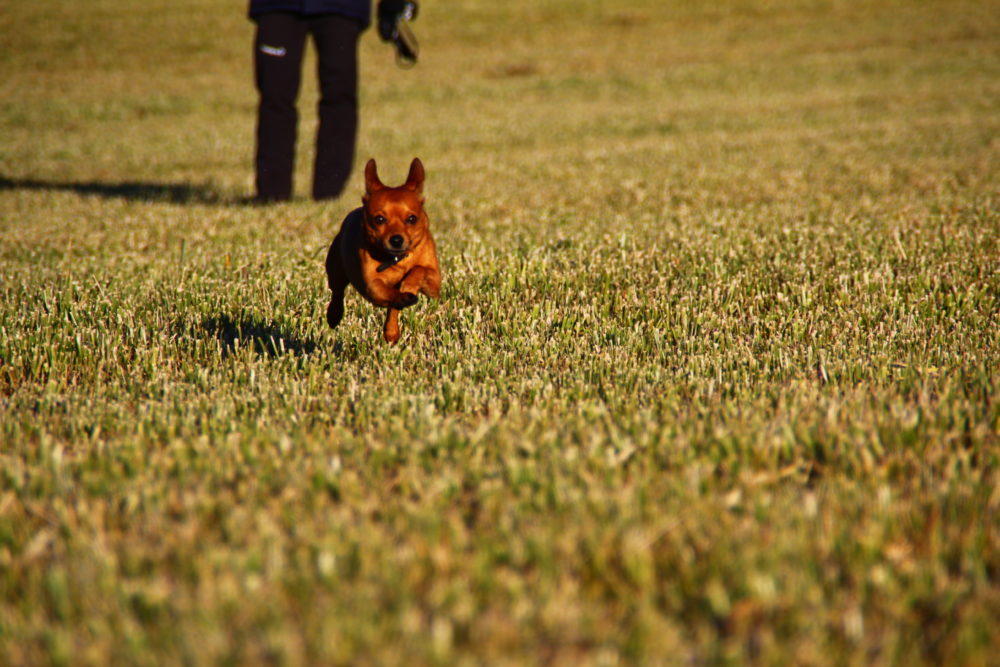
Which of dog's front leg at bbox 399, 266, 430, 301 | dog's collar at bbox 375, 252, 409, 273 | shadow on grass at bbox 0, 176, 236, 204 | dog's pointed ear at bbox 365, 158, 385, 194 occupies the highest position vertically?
dog's pointed ear at bbox 365, 158, 385, 194

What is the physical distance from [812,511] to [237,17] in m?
44.0

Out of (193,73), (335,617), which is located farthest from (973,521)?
(193,73)

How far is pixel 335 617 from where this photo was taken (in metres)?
1.89

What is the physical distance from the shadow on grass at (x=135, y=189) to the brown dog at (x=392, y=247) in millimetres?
6642

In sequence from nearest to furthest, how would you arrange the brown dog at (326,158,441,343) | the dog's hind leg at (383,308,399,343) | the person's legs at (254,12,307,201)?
the brown dog at (326,158,441,343) < the dog's hind leg at (383,308,399,343) < the person's legs at (254,12,307,201)

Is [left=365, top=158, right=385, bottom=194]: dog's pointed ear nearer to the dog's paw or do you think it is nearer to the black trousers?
the dog's paw

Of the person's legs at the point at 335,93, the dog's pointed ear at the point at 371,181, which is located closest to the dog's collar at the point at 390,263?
the dog's pointed ear at the point at 371,181

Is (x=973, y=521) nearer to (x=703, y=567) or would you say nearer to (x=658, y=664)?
(x=703, y=567)

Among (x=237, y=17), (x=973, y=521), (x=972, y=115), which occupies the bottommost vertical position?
(x=973, y=521)

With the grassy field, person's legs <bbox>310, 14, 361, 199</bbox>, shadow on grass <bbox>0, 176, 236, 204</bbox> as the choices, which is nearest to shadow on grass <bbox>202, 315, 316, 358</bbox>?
the grassy field

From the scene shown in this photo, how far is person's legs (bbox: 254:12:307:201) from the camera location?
832cm

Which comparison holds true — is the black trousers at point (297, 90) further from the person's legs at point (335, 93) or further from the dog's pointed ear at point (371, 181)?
the dog's pointed ear at point (371, 181)

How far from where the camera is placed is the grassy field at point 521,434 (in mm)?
1927

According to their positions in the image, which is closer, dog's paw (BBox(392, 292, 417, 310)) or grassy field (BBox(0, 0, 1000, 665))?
grassy field (BBox(0, 0, 1000, 665))
